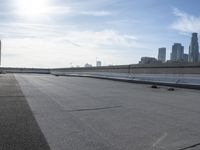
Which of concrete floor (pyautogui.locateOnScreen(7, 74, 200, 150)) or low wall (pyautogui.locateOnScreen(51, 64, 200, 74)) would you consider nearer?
concrete floor (pyautogui.locateOnScreen(7, 74, 200, 150))

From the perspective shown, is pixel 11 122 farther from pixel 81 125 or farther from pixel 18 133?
pixel 81 125

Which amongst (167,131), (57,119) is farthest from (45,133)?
(167,131)

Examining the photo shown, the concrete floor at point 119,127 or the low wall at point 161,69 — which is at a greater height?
the low wall at point 161,69

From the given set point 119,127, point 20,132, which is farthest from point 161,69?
point 20,132

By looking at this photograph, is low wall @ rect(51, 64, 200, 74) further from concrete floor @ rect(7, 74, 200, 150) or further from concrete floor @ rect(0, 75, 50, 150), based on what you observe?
concrete floor @ rect(0, 75, 50, 150)

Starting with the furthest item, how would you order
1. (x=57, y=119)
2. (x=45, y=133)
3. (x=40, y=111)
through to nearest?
(x=40, y=111) < (x=57, y=119) < (x=45, y=133)

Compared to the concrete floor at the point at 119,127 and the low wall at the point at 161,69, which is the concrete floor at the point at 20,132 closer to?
the concrete floor at the point at 119,127

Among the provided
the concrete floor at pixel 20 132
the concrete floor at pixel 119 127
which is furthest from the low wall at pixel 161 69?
the concrete floor at pixel 20 132

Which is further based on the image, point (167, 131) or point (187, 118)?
point (187, 118)

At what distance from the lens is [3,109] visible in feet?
34.2

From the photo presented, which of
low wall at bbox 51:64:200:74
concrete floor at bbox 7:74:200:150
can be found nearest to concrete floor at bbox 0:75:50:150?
concrete floor at bbox 7:74:200:150

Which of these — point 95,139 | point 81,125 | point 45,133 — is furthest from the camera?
point 81,125

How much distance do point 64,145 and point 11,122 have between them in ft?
8.69

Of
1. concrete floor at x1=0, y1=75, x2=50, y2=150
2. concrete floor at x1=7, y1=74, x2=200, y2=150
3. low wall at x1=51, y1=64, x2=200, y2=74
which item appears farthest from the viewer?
low wall at x1=51, y1=64, x2=200, y2=74
